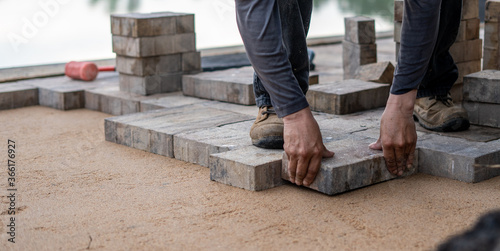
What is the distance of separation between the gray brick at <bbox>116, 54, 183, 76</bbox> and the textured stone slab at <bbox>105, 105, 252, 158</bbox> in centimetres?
78

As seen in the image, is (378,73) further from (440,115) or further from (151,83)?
(151,83)

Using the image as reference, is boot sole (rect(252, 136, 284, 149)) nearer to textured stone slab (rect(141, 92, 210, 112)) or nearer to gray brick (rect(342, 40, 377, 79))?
textured stone slab (rect(141, 92, 210, 112))

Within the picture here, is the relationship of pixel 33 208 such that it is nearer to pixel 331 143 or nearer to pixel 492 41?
pixel 331 143

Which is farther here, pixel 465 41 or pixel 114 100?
pixel 114 100

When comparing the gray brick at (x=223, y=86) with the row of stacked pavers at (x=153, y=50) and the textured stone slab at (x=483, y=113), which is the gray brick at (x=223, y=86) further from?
the textured stone slab at (x=483, y=113)

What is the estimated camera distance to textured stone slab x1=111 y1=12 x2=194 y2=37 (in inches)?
161

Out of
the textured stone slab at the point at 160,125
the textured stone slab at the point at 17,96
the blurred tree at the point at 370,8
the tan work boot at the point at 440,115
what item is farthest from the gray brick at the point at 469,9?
the blurred tree at the point at 370,8

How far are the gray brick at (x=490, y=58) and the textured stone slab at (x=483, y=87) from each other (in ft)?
2.37

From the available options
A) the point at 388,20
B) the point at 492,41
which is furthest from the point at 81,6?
the point at 492,41

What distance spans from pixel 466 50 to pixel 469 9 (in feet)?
0.77

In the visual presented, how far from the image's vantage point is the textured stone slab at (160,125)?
2.94m

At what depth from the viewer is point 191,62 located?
173 inches

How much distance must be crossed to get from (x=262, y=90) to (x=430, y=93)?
0.84m

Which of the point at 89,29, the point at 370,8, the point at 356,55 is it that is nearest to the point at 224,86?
the point at 356,55
